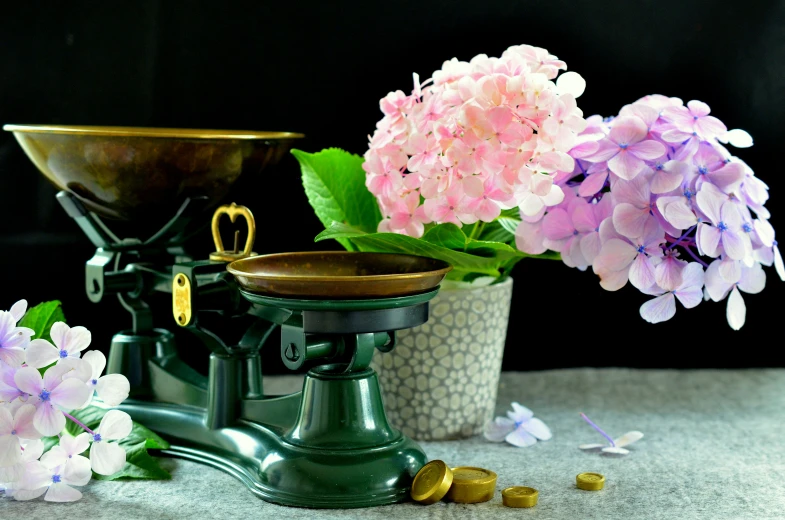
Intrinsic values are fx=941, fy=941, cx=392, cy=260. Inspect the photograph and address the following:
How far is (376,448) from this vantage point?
96cm

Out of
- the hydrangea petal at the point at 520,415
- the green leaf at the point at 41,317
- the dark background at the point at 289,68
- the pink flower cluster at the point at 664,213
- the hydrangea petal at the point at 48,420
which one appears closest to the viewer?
the hydrangea petal at the point at 48,420

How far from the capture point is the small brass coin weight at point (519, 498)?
944 mm

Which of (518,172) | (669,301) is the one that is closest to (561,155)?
(518,172)

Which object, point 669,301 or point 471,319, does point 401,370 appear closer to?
point 471,319

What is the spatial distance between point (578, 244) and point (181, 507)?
52 cm

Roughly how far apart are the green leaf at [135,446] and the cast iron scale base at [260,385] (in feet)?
0.15

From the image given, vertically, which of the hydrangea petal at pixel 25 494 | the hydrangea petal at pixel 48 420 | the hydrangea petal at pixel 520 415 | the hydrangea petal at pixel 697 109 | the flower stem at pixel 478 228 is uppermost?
the hydrangea petal at pixel 697 109

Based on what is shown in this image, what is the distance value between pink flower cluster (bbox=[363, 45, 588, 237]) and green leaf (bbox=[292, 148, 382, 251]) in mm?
78

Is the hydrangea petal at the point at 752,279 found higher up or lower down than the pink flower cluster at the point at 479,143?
lower down

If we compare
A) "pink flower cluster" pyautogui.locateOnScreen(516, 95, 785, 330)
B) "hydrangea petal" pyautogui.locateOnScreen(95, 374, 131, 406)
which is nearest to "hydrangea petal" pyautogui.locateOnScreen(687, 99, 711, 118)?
"pink flower cluster" pyautogui.locateOnScreen(516, 95, 785, 330)

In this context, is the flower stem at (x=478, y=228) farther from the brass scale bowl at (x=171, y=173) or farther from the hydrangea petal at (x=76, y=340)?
the hydrangea petal at (x=76, y=340)

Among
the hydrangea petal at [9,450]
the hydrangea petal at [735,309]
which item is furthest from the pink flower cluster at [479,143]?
the hydrangea petal at [9,450]

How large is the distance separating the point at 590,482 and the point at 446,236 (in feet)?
1.01

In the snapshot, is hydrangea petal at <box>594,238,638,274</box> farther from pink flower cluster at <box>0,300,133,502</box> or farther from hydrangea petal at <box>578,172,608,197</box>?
pink flower cluster at <box>0,300,133,502</box>
